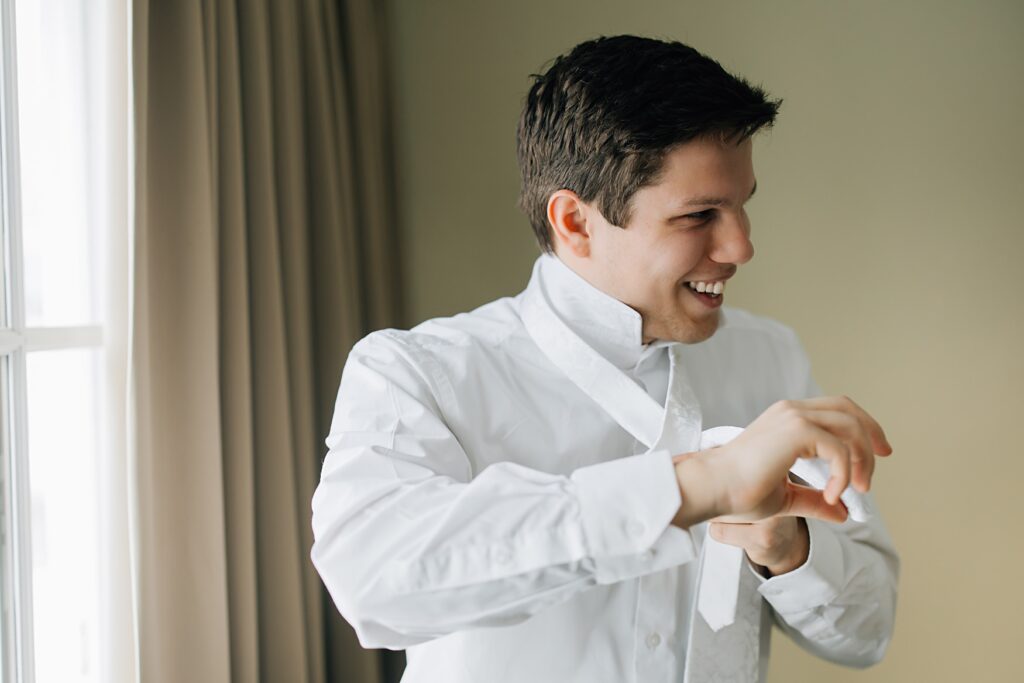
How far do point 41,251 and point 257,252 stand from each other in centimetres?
42

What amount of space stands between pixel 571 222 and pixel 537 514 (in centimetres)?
50

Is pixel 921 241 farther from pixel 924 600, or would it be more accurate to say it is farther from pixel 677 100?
pixel 677 100

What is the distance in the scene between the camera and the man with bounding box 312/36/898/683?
3.00ft

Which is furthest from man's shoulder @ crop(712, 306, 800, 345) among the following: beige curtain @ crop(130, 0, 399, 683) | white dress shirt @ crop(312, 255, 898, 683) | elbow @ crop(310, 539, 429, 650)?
beige curtain @ crop(130, 0, 399, 683)

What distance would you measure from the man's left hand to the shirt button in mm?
294

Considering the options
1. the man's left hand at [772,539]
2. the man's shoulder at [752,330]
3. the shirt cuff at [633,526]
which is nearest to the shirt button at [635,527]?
the shirt cuff at [633,526]

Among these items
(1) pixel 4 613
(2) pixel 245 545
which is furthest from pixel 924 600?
(1) pixel 4 613

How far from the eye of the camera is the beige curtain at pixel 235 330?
4.91ft

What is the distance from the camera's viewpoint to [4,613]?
4.30 feet

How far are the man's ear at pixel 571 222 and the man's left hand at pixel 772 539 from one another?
15.7 inches

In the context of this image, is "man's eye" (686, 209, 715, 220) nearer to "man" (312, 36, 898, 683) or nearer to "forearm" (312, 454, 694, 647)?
"man" (312, 36, 898, 683)

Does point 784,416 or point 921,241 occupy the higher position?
point 921,241

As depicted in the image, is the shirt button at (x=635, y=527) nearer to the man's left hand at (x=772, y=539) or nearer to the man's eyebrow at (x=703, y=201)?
the man's left hand at (x=772, y=539)

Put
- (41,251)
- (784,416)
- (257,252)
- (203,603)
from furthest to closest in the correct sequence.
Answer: (257,252) → (203,603) → (41,251) → (784,416)
